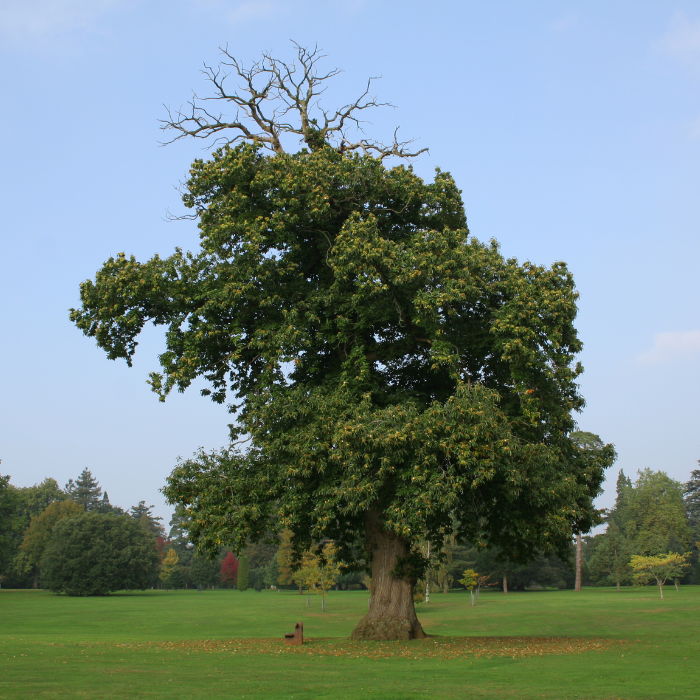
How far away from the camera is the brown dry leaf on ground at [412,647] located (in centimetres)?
1823

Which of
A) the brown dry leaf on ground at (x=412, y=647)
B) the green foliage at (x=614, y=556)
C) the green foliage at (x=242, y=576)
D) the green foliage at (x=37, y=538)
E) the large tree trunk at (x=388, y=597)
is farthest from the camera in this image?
the green foliage at (x=242, y=576)

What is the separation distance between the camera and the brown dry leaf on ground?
718 inches

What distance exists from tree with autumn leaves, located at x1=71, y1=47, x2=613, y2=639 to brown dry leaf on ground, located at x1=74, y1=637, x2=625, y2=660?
5.19 ft

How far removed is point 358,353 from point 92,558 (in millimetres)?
63991

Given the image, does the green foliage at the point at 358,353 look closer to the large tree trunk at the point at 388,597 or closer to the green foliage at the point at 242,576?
the large tree trunk at the point at 388,597

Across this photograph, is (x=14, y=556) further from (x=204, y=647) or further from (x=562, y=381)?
(x=562, y=381)

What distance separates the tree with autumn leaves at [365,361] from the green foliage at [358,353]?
Result: 2.7 inches

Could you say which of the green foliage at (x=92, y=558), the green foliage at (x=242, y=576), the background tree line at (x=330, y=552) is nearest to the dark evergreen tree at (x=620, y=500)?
the background tree line at (x=330, y=552)

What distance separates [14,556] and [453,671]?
89.4 metres

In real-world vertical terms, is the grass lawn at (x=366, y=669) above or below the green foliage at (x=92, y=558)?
above

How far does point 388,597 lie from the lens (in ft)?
72.8

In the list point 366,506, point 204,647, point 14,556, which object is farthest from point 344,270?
point 14,556

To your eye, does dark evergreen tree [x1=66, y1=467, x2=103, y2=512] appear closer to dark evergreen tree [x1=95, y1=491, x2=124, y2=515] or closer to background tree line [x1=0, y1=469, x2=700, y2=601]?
dark evergreen tree [x1=95, y1=491, x2=124, y2=515]

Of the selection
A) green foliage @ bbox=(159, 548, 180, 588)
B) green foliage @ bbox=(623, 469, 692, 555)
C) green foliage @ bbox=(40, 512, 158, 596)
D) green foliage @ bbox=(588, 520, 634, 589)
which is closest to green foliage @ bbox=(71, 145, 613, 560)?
green foliage @ bbox=(588, 520, 634, 589)
